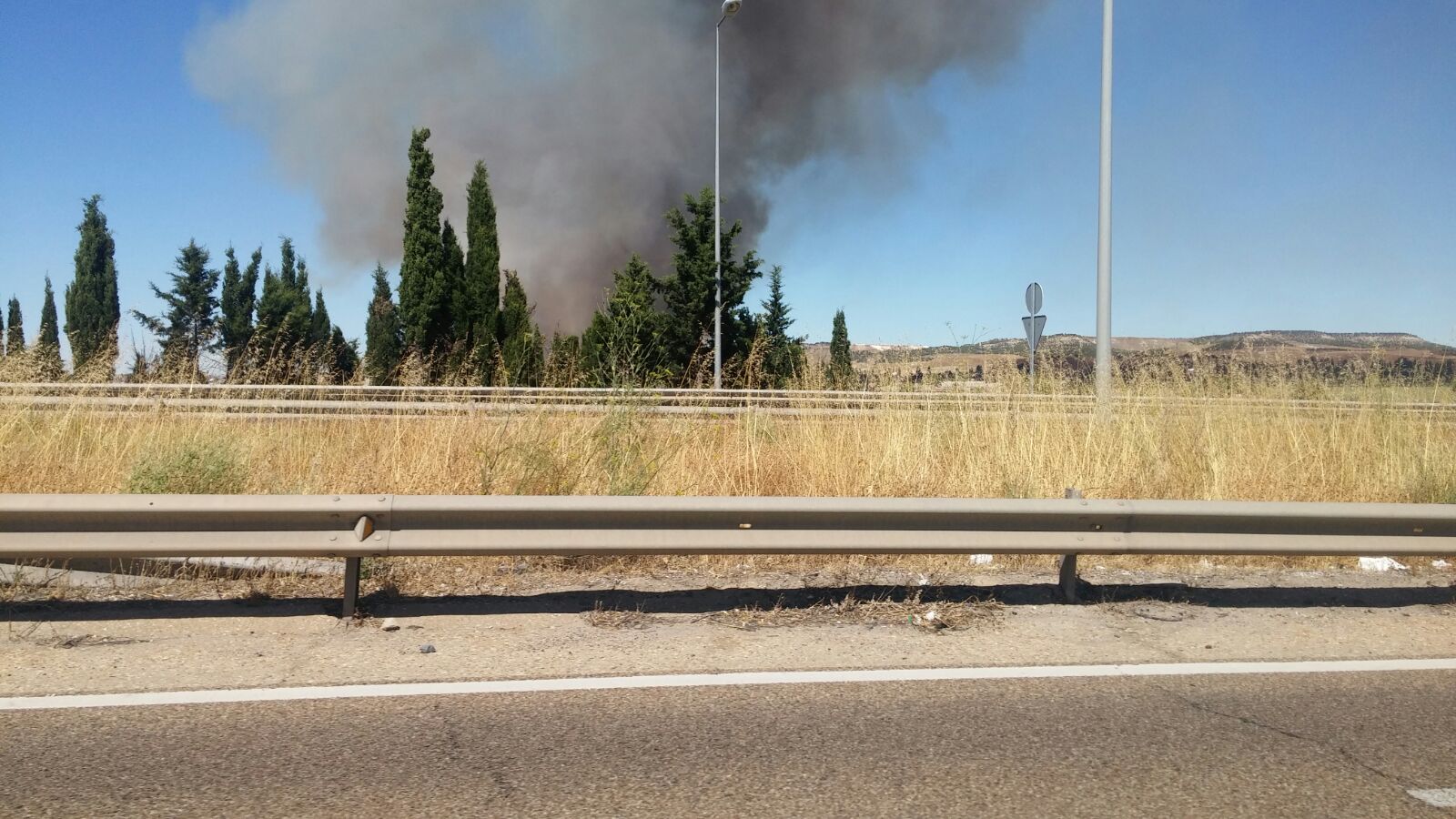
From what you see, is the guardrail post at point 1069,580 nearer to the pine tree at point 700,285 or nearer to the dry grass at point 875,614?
the dry grass at point 875,614

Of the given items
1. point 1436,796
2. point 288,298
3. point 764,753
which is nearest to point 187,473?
point 764,753

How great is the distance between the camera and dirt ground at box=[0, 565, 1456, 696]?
15.1 feet

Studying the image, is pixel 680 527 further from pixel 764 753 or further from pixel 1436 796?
pixel 1436 796

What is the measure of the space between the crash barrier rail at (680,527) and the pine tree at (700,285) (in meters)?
31.1

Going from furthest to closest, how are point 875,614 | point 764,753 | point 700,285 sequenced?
point 700,285 < point 875,614 < point 764,753

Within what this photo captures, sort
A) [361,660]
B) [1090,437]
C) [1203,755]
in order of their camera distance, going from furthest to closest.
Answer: [1090,437]
[361,660]
[1203,755]

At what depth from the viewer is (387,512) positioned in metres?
5.12

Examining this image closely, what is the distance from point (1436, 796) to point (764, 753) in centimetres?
225

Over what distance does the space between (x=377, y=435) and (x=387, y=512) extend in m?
4.91

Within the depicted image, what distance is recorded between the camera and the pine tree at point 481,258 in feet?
145

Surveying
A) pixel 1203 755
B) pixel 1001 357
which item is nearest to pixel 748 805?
pixel 1203 755

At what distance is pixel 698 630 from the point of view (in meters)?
5.29

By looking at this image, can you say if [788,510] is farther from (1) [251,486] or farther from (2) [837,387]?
(2) [837,387]

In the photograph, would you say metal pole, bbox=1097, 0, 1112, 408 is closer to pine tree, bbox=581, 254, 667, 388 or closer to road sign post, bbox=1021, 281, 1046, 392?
road sign post, bbox=1021, 281, 1046, 392
